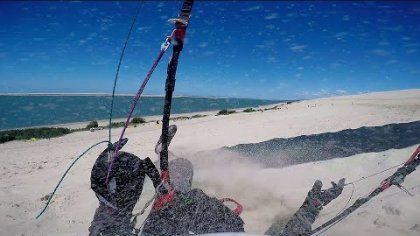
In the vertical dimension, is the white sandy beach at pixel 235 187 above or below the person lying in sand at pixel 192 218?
below

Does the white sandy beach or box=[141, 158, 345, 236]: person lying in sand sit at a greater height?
box=[141, 158, 345, 236]: person lying in sand

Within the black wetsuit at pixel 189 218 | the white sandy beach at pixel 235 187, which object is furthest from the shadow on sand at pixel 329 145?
the black wetsuit at pixel 189 218

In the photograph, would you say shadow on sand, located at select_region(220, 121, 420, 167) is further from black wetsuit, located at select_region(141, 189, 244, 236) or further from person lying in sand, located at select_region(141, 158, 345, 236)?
black wetsuit, located at select_region(141, 189, 244, 236)

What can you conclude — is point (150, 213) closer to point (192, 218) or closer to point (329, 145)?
point (192, 218)

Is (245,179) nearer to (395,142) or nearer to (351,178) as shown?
(351,178)

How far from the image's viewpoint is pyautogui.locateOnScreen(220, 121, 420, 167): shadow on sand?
485 inches

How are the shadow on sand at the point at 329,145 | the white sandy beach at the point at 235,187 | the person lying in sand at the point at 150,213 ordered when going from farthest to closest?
the shadow on sand at the point at 329,145 → the white sandy beach at the point at 235,187 → the person lying in sand at the point at 150,213

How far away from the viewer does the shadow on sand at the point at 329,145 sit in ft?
40.4

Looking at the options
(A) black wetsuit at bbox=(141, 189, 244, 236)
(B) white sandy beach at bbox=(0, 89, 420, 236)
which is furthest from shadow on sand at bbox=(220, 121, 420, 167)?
(A) black wetsuit at bbox=(141, 189, 244, 236)

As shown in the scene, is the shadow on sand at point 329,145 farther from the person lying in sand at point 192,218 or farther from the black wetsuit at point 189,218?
the black wetsuit at point 189,218

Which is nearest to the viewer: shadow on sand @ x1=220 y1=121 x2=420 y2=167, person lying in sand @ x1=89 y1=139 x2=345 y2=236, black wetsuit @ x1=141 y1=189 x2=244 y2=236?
person lying in sand @ x1=89 y1=139 x2=345 y2=236

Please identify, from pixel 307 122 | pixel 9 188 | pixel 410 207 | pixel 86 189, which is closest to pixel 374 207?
pixel 410 207

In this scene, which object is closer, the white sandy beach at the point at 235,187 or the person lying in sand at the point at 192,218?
the person lying in sand at the point at 192,218

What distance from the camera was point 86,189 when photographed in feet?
32.4
